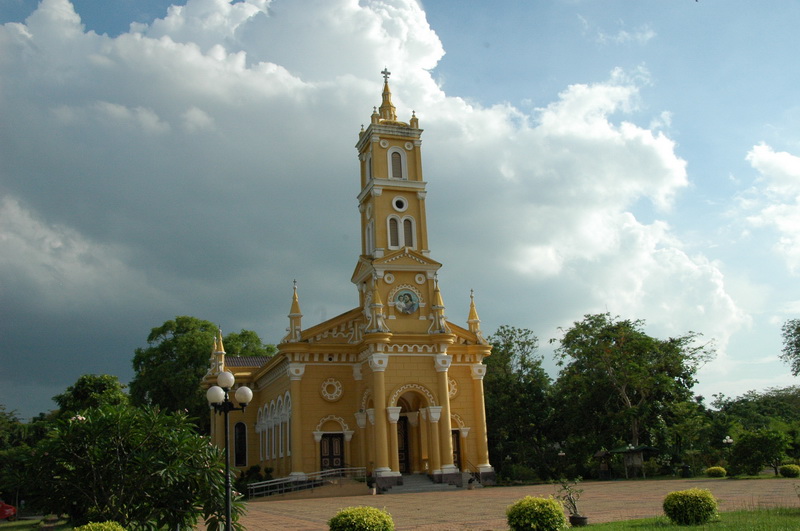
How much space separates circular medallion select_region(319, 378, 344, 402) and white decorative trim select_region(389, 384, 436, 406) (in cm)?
364

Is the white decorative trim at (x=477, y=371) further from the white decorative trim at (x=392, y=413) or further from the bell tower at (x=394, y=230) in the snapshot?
the white decorative trim at (x=392, y=413)

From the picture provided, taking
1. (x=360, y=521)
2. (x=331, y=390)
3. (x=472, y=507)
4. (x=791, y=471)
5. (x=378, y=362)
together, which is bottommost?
(x=791, y=471)

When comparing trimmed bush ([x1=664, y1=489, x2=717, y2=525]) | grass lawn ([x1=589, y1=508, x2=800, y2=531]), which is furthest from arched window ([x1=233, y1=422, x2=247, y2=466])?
trimmed bush ([x1=664, y1=489, x2=717, y2=525])

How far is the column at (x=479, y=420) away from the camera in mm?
37156

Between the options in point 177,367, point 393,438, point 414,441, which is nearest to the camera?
point 393,438

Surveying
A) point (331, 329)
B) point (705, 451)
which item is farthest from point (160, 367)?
point (705, 451)

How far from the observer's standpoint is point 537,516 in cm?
1409

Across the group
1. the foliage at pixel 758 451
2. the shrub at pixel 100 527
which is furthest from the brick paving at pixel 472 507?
the shrub at pixel 100 527

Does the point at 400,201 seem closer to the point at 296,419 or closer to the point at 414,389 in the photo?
the point at 414,389

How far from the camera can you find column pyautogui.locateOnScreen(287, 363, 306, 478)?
3556 centimetres

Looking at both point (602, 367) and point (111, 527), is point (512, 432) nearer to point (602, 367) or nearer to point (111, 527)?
point (602, 367)

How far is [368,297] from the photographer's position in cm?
3716

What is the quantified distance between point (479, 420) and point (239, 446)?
1704 cm

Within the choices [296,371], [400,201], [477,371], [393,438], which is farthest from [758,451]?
[296,371]
